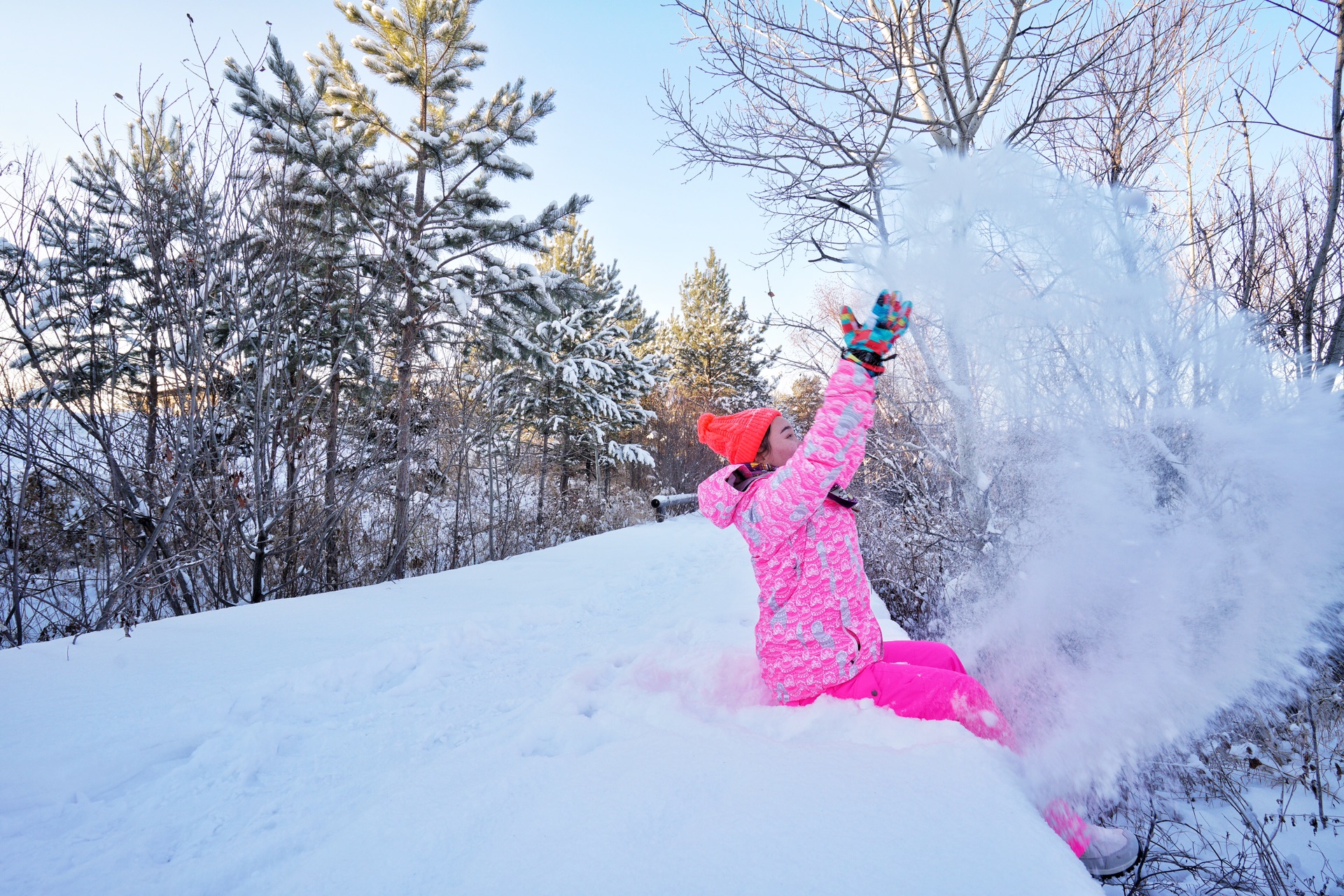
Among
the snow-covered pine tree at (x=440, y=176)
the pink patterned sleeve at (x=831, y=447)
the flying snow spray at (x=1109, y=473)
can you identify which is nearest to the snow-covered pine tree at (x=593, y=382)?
the snow-covered pine tree at (x=440, y=176)

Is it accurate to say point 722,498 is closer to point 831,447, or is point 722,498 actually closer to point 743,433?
point 743,433

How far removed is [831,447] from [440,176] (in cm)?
801

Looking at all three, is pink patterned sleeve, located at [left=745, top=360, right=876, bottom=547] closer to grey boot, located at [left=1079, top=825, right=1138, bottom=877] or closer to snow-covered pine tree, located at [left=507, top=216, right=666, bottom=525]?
grey boot, located at [left=1079, top=825, right=1138, bottom=877]

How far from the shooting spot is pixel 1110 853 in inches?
59.7

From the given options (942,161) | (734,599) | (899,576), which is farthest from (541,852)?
(942,161)

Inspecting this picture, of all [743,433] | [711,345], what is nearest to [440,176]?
[743,433]

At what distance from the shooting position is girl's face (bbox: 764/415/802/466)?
2.19 meters

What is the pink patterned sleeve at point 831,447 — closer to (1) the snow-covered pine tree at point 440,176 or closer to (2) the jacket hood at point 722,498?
(2) the jacket hood at point 722,498

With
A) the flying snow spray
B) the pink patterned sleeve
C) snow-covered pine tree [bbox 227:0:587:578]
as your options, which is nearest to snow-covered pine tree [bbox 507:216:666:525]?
snow-covered pine tree [bbox 227:0:587:578]

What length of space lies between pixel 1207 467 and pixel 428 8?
10641mm

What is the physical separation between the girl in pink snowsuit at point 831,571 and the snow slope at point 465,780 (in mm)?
134

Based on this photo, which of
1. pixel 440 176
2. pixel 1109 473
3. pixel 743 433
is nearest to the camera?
pixel 743 433

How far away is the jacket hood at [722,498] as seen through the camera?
210cm

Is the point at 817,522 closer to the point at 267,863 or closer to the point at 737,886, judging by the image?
the point at 737,886
